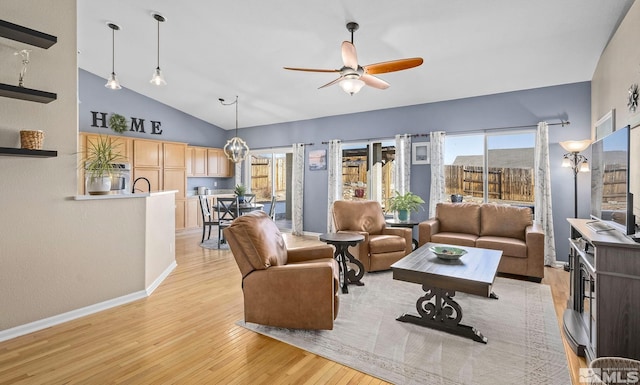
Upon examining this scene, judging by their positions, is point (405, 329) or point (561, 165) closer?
point (405, 329)

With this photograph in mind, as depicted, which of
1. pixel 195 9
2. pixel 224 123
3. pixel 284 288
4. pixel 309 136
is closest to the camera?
pixel 284 288

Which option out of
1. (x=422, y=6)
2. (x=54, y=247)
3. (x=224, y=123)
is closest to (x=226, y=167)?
(x=224, y=123)

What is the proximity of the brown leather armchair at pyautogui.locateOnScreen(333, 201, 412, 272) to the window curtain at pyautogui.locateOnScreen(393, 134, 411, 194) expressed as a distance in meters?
1.35

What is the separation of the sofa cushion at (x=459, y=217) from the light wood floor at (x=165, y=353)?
1678 millimetres

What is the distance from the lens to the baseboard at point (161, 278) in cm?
358

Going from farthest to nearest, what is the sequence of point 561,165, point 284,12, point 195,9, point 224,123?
point 224,123 → point 561,165 → point 195,9 → point 284,12

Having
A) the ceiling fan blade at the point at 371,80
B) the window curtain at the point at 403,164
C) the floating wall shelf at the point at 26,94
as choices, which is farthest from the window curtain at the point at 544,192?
the floating wall shelf at the point at 26,94

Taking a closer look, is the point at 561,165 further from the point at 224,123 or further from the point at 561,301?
the point at 224,123

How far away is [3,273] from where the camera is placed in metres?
2.57

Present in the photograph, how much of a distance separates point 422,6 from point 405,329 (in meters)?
3.14

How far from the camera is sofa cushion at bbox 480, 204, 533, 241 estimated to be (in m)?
4.50

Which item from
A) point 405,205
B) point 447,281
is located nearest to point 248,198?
point 405,205

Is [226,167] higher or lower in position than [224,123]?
lower

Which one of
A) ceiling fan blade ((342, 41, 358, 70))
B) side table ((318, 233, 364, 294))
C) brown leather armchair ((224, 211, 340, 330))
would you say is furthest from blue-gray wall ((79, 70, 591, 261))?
brown leather armchair ((224, 211, 340, 330))
